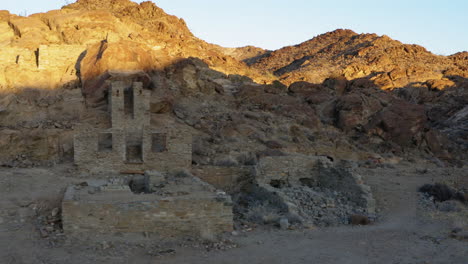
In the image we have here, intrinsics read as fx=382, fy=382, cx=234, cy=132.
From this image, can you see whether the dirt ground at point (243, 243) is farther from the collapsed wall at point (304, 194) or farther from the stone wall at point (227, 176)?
the stone wall at point (227, 176)

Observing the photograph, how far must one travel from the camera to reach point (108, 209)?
24.4 feet

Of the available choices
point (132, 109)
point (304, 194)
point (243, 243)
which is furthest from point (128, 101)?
point (243, 243)

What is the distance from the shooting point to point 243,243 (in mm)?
7723

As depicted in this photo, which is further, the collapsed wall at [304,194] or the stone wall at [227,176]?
the stone wall at [227,176]

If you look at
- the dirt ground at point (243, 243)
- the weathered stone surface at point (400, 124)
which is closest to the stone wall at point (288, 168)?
the dirt ground at point (243, 243)

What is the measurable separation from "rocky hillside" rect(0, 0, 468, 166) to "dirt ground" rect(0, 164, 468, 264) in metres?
4.35

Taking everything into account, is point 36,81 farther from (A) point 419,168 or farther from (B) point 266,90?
(A) point 419,168

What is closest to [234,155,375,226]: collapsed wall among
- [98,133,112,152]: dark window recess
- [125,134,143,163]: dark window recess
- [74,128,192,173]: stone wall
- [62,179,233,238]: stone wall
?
[62,179,233,238]: stone wall

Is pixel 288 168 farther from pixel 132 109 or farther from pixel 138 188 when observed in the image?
pixel 132 109

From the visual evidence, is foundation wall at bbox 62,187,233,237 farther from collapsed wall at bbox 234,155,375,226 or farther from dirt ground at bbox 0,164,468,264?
collapsed wall at bbox 234,155,375,226

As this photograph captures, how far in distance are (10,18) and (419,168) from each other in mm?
23300

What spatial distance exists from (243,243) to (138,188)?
179 inches

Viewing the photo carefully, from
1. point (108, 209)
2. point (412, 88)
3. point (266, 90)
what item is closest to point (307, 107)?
point (266, 90)

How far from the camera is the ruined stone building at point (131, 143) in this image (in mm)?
11758
